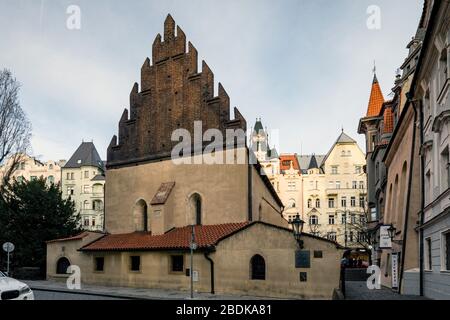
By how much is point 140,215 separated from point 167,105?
7.13 meters

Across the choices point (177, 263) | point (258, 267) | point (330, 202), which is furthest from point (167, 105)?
point (330, 202)

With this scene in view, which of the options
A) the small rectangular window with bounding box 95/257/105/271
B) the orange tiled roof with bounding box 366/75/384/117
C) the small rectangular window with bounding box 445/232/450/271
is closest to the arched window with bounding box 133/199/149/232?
the small rectangular window with bounding box 95/257/105/271

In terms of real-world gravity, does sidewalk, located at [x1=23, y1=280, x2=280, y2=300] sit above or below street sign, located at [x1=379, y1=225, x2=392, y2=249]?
below

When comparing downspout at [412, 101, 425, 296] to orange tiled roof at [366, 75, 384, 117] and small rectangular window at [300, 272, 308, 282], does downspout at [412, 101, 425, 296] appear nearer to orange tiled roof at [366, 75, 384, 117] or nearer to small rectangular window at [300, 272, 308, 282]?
small rectangular window at [300, 272, 308, 282]

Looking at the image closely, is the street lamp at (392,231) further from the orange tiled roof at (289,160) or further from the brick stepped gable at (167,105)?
the orange tiled roof at (289,160)

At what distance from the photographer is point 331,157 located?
76.7 m

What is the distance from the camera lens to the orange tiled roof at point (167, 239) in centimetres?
2305

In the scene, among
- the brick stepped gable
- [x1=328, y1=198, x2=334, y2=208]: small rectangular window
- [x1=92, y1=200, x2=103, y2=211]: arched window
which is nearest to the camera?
the brick stepped gable

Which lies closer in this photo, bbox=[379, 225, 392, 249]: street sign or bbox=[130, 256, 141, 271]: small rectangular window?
bbox=[379, 225, 392, 249]: street sign

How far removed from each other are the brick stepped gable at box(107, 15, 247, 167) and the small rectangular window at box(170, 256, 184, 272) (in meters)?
6.92

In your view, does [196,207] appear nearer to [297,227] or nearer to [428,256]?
[297,227]

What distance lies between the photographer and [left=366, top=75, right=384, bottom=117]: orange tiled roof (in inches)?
1473

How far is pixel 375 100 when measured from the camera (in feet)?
126

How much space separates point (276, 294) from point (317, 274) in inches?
85.0
